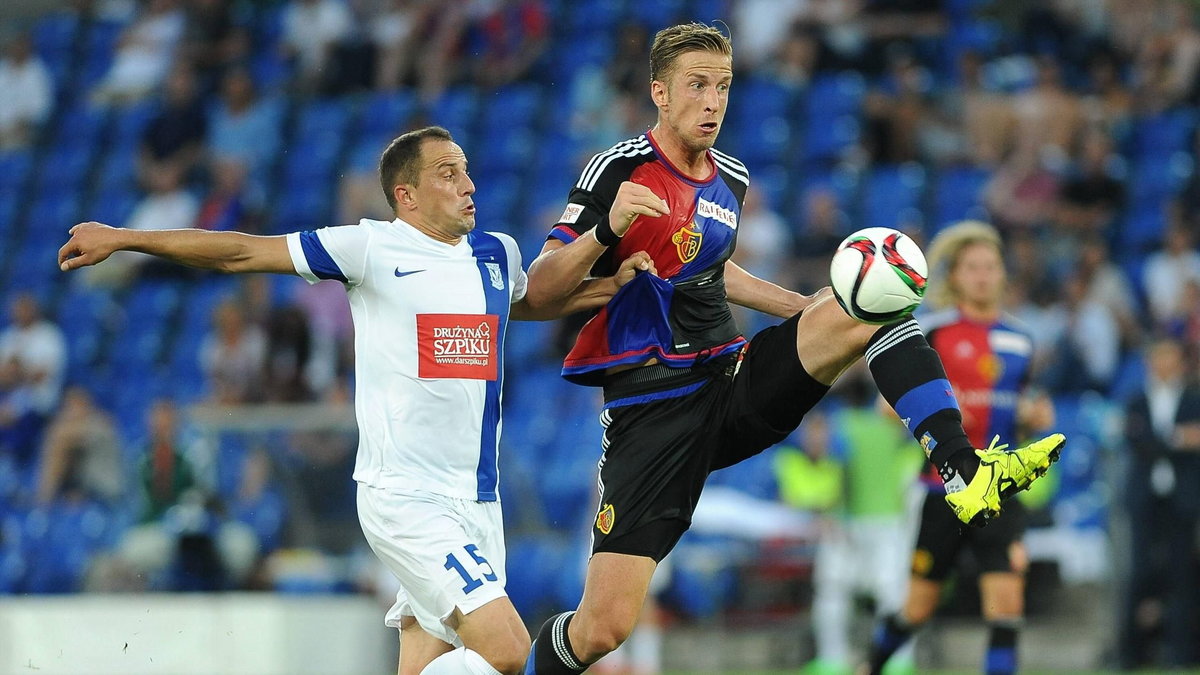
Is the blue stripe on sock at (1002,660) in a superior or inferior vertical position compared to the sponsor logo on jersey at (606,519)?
inferior

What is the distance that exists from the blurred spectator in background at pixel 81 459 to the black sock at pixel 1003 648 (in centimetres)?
718

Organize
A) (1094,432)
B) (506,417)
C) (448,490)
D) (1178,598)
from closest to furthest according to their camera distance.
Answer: (448,490), (1178,598), (1094,432), (506,417)

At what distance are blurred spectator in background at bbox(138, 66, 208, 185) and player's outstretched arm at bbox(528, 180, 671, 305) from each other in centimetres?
1130

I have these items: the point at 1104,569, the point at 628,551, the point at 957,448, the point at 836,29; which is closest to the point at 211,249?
the point at 628,551

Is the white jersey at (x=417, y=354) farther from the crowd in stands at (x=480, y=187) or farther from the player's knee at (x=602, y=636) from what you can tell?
the crowd in stands at (x=480, y=187)

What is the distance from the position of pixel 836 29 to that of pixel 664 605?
5725 millimetres

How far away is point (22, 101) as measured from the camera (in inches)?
727

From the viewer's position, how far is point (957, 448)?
16.9 feet

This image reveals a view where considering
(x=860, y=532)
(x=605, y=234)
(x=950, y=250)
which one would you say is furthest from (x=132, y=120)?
(x=605, y=234)

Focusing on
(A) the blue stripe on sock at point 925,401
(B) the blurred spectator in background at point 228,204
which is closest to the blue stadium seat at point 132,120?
(B) the blurred spectator in background at point 228,204

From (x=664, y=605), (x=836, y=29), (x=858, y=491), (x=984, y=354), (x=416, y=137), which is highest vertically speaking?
(x=836, y=29)

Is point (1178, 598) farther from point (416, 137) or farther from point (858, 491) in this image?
point (416, 137)

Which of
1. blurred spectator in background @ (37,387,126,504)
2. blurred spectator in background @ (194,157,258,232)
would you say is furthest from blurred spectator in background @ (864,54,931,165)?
blurred spectator in background @ (37,387,126,504)

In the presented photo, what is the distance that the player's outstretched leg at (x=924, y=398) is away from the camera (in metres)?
5.00
